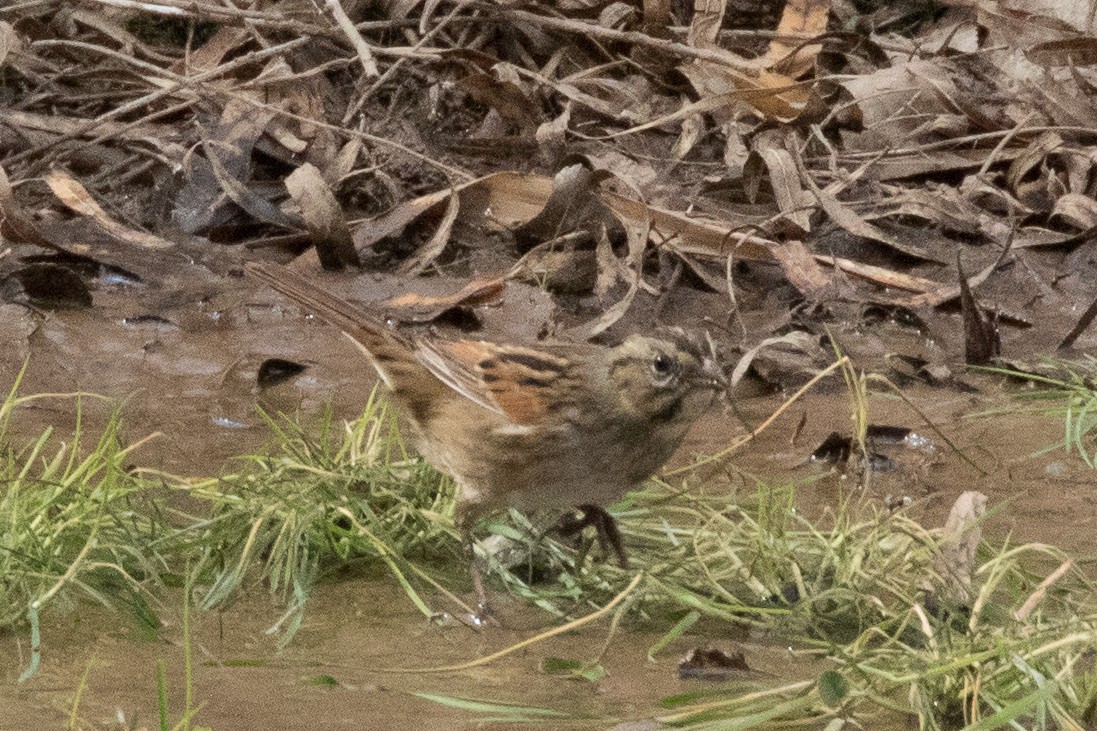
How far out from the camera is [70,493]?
441 centimetres

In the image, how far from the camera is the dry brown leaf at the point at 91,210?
279 inches

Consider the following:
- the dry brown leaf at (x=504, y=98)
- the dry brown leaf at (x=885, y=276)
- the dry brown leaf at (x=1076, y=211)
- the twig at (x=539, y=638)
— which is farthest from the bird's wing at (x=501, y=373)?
the dry brown leaf at (x=1076, y=211)

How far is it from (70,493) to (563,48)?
14.6 feet

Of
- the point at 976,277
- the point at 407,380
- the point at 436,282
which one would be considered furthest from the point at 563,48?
the point at 407,380

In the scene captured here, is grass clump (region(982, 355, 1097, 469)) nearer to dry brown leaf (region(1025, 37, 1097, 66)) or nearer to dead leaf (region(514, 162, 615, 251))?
dead leaf (region(514, 162, 615, 251))

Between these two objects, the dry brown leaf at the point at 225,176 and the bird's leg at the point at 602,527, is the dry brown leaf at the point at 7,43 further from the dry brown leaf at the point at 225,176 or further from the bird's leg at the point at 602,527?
the bird's leg at the point at 602,527

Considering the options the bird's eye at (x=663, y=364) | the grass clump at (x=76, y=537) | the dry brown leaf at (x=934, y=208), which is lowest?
the dry brown leaf at (x=934, y=208)

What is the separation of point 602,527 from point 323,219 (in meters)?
2.87

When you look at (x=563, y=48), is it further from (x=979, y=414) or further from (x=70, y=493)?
(x=70, y=493)

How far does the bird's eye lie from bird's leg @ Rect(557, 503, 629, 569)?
1.37 feet

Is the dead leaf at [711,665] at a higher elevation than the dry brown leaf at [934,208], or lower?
higher

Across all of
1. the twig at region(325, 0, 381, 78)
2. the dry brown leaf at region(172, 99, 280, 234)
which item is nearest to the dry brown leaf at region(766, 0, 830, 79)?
the twig at region(325, 0, 381, 78)

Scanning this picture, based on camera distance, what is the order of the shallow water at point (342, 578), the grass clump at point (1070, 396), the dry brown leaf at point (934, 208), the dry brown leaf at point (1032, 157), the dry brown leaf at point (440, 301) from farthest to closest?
1. the dry brown leaf at point (1032, 157)
2. the dry brown leaf at point (934, 208)
3. the dry brown leaf at point (440, 301)
4. the grass clump at point (1070, 396)
5. the shallow water at point (342, 578)

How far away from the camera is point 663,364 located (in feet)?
14.0
